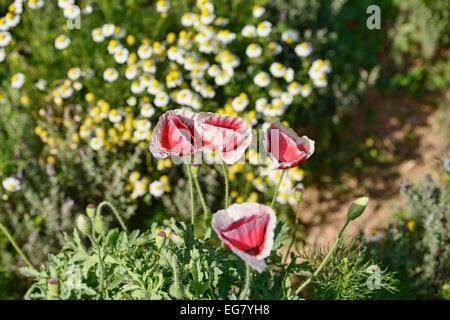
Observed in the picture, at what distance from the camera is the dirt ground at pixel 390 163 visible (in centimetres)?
292

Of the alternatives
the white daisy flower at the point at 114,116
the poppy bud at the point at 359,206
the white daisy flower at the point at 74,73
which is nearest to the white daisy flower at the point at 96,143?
the white daisy flower at the point at 114,116

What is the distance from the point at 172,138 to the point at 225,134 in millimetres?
154

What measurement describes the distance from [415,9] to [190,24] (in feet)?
6.47

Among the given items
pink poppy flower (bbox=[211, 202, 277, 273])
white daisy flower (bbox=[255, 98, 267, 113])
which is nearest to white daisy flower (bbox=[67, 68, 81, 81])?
white daisy flower (bbox=[255, 98, 267, 113])

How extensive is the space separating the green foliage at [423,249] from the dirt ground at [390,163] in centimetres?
30

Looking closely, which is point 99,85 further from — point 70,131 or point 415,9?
point 415,9

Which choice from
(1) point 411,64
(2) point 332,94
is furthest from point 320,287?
(1) point 411,64

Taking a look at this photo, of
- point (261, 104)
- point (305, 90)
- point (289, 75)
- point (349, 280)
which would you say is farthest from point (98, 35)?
point (349, 280)

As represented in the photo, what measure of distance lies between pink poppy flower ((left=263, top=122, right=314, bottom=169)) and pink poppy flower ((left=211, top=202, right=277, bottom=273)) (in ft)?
0.62

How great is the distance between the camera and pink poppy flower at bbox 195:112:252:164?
1263mm

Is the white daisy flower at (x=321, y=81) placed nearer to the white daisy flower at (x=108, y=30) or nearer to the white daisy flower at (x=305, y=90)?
the white daisy flower at (x=305, y=90)

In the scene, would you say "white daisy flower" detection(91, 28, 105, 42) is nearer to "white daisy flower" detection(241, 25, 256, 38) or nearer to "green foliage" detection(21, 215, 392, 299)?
"white daisy flower" detection(241, 25, 256, 38)

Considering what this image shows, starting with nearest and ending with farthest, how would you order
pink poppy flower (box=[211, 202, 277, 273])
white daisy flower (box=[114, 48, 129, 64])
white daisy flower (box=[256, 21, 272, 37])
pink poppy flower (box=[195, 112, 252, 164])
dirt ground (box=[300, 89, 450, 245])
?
pink poppy flower (box=[211, 202, 277, 273]) → pink poppy flower (box=[195, 112, 252, 164]) → white daisy flower (box=[114, 48, 129, 64]) → white daisy flower (box=[256, 21, 272, 37]) → dirt ground (box=[300, 89, 450, 245])

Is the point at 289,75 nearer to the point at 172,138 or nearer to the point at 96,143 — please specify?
the point at 96,143
